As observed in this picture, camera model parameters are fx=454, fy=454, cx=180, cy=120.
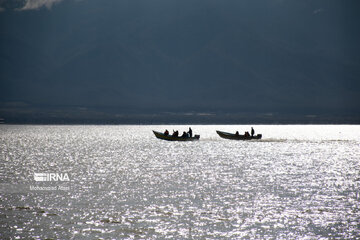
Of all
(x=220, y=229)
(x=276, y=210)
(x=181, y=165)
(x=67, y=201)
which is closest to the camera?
(x=220, y=229)

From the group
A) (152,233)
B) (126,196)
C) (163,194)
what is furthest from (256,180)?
(152,233)

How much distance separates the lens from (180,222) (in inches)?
1192

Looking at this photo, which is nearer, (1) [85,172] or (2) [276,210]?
(2) [276,210]

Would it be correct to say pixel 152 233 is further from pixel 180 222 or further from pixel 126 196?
pixel 126 196

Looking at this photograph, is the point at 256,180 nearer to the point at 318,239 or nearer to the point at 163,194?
the point at 163,194

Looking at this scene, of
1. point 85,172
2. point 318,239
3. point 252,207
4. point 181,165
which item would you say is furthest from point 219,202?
point 181,165

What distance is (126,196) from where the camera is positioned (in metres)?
39.8

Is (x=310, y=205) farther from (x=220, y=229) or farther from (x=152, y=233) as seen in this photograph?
(x=152, y=233)

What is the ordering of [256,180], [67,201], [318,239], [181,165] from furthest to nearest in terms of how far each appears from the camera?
[181,165]
[256,180]
[67,201]
[318,239]

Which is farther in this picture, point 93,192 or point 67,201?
point 93,192

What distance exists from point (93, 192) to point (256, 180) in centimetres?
1915

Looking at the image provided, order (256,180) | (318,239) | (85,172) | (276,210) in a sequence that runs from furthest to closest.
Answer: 1. (85,172)
2. (256,180)
3. (276,210)
4. (318,239)

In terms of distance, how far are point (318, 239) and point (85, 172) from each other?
3745 centimetres

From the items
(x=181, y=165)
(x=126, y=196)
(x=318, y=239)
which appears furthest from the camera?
(x=181, y=165)
